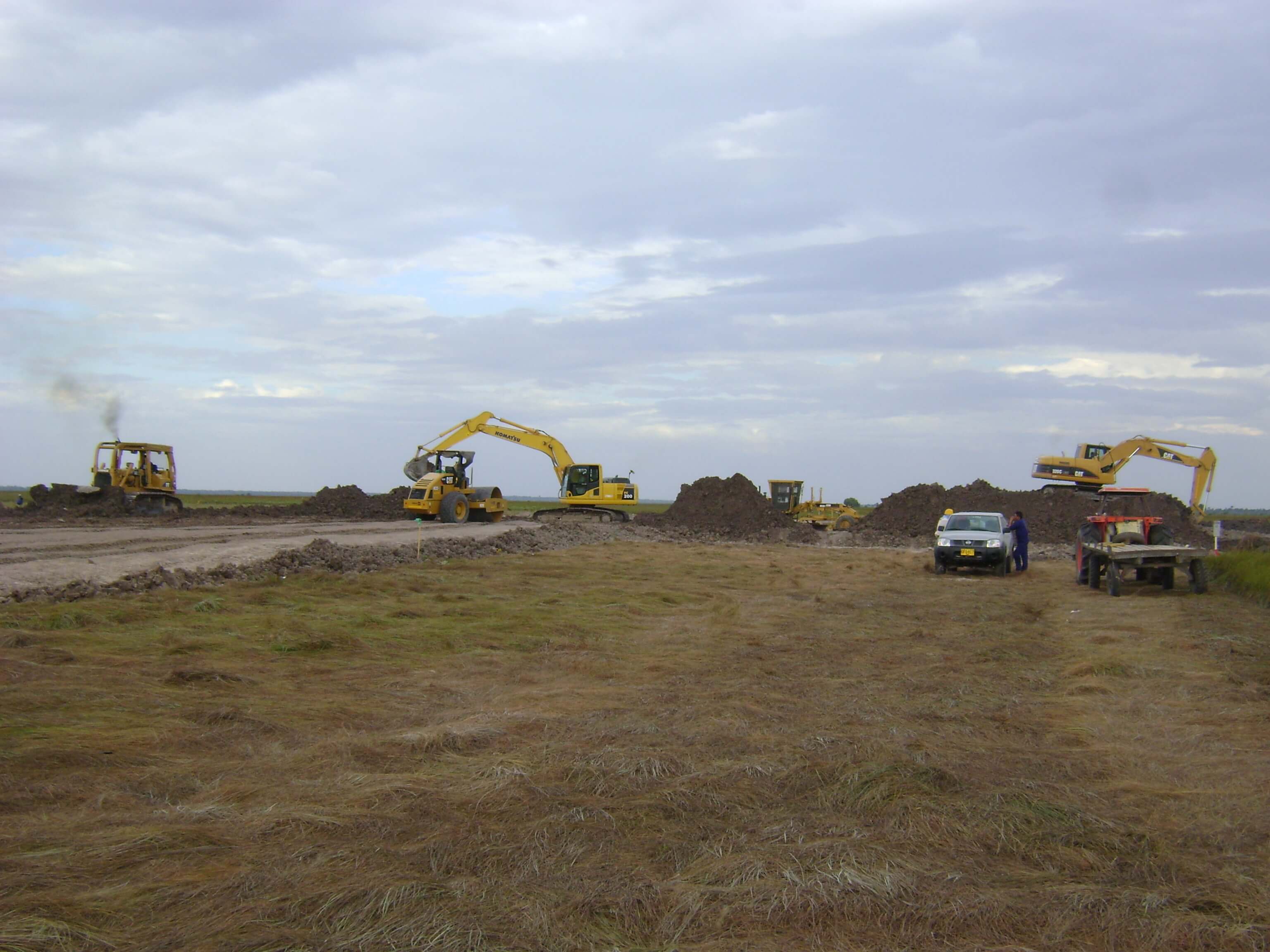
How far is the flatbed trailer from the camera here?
1811cm

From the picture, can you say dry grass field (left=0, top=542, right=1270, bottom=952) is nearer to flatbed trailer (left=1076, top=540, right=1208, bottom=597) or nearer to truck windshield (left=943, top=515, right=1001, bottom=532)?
flatbed trailer (left=1076, top=540, right=1208, bottom=597)

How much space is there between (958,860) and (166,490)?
38660 mm

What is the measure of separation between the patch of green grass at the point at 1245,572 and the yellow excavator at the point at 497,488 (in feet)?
75.5

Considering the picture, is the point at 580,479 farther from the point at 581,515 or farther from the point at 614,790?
the point at 614,790

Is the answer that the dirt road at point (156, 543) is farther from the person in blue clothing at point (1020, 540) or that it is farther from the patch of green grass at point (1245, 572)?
the patch of green grass at point (1245, 572)

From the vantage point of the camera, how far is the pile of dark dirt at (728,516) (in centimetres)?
4128

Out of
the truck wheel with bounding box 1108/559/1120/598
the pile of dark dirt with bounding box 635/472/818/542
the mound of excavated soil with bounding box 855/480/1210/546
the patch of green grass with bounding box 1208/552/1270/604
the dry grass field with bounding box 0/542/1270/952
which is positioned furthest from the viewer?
the pile of dark dirt with bounding box 635/472/818/542

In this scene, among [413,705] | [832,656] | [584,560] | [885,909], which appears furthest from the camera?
[584,560]

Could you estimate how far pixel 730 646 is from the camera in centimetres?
1201

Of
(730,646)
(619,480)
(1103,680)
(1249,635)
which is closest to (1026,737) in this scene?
(1103,680)

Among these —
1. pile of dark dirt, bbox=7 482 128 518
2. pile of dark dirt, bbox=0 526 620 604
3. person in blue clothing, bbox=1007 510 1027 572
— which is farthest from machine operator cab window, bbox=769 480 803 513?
pile of dark dirt, bbox=7 482 128 518

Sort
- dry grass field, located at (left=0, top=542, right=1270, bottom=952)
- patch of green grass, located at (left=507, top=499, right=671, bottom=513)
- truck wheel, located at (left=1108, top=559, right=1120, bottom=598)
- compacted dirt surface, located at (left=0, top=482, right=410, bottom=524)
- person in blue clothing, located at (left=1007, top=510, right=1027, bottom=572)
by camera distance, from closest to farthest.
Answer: dry grass field, located at (left=0, top=542, right=1270, bottom=952) → truck wheel, located at (left=1108, top=559, right=1120, bottom=598) → person in blue clothing, located at (left=1007, top=510, right=1027, bottom=572) → compacted dirt surface, located at (left=0, top=482, right=410, bottom=524) → patch of green grass, located at (left=507, top=499, right=671, bottom=513)

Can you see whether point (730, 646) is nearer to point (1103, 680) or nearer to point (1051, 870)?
point (1103, 680)

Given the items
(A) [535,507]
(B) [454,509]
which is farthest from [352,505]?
(A) [535,507]
